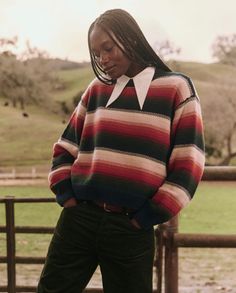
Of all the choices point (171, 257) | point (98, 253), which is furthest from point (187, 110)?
point (171, 257)

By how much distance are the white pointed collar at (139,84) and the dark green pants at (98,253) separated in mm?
292

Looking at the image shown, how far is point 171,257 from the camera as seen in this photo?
2.18 m

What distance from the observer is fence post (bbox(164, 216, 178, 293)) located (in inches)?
85.2

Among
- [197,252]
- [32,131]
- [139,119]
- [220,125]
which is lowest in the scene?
[32,131]

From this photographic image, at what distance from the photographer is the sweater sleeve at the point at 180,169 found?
1466 mm

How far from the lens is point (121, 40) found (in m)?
1.54

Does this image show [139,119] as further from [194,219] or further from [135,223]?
[194,219]

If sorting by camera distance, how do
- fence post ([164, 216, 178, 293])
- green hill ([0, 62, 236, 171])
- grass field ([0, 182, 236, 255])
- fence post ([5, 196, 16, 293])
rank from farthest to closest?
green hill ([0, 62, 236, 171]) → grass field ([0, 182, 236, 255]) → fence post ([5, 196, 16, 293]) → fence post ([164, 216, 178, 293])

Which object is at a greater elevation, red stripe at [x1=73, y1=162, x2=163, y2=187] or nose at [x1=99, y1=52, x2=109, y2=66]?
nose at [x1=99, y1=52, x2=109, y2=66]

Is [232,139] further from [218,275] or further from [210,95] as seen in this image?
[218,275]

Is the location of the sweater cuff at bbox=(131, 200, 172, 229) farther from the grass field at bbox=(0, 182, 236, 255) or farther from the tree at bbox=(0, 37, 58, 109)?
the tree at bbox=(0, 37, 58, 109)

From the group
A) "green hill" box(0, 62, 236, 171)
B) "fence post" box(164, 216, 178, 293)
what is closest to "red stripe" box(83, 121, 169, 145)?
"fence post" box(164, 216, 178, 293)

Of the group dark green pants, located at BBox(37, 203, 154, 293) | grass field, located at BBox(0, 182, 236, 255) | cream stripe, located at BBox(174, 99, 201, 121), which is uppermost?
cream stripe, located at BBox(174, 99, 201, 121)

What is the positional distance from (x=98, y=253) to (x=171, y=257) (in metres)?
0.70
